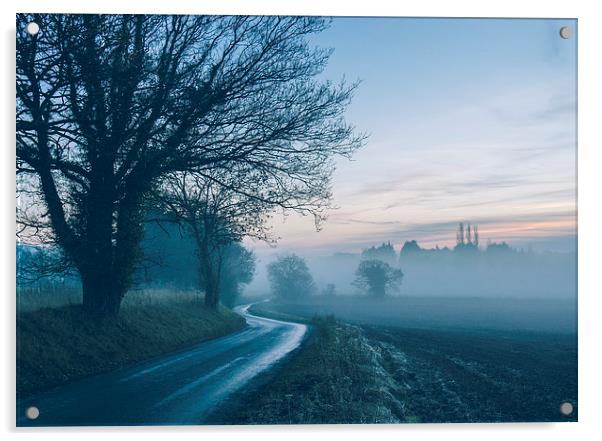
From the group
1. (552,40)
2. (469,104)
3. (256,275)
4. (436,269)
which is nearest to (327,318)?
(256,275)

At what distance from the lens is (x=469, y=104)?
958 centimetres

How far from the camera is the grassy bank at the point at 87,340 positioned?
933cm

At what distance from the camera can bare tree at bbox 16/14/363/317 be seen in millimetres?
9641

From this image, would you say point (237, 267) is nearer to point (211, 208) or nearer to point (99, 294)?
point (211, 208)

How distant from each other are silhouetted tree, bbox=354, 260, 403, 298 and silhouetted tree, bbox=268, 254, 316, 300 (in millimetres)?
1155

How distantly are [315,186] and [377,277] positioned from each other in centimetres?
251

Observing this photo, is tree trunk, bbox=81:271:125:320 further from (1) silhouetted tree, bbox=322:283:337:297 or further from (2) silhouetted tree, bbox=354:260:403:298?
(2) silhouetted tree, bbox=354:260:403:298

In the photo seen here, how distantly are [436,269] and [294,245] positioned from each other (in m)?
3.26

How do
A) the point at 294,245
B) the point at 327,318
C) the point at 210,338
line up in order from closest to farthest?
the point at 294,245, the point at 327,318, the point at 210,338

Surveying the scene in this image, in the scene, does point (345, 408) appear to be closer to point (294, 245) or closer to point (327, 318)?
point (294, 245)

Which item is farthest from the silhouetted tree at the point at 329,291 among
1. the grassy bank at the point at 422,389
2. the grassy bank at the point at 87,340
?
the grassy bank at the point at 87,340

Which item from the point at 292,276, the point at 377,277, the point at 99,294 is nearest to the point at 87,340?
the point at 99,294

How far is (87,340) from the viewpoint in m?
11.6
